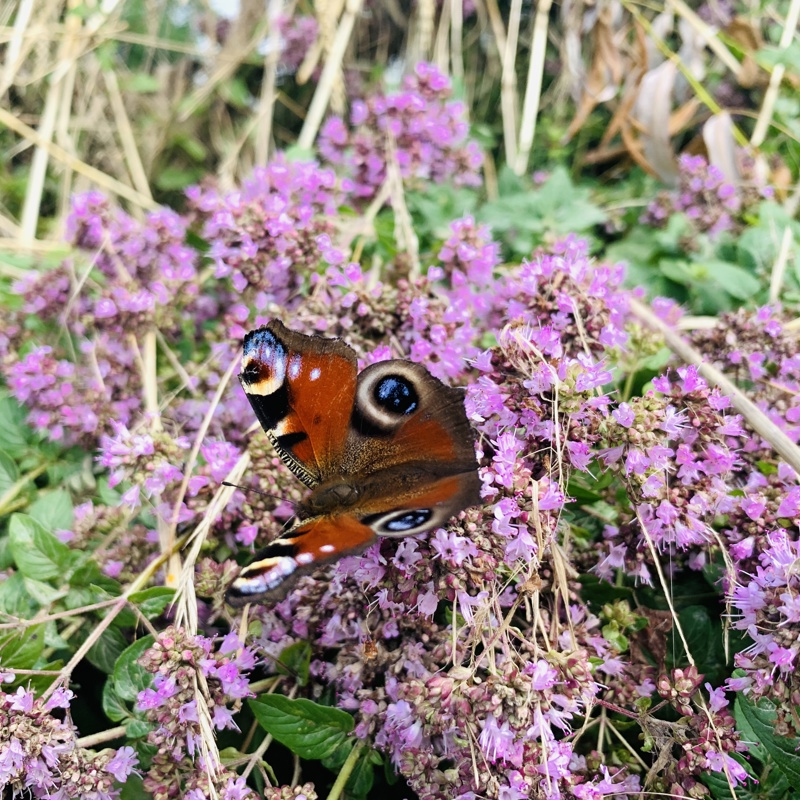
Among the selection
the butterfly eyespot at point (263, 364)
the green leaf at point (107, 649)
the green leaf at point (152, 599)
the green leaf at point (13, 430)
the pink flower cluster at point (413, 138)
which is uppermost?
the pink flower cluster at point (413, 138)

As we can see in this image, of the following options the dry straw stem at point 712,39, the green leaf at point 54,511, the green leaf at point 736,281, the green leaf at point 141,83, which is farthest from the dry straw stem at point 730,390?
the green leaf at point 141,83

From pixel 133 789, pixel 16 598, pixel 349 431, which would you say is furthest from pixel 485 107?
pixel 133 789

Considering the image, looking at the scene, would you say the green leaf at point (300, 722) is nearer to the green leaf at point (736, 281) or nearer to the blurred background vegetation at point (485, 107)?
the blurred background vegetation at point (485, 107)

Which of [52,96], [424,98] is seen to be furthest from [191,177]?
[424,98]

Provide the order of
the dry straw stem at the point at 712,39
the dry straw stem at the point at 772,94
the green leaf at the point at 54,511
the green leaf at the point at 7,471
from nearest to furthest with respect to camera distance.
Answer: the green leaf at the point at 54,511
the green leaf at the point at 7,471
the dry straw stem at the point at 772,94
the dry straw stem at the point at 712,39

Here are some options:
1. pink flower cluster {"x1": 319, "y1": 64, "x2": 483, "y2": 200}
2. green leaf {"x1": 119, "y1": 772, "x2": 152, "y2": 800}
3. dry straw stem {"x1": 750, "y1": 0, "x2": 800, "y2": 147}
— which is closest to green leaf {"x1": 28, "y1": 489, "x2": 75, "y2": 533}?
green leaf {"x1": 119, "y1": 772, "x2": 152, "y2": 800}

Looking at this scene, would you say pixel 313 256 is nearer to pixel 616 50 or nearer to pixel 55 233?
pixel 55 233

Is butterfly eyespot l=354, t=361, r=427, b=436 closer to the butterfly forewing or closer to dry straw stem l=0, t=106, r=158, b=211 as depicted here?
the butterfly forewing
